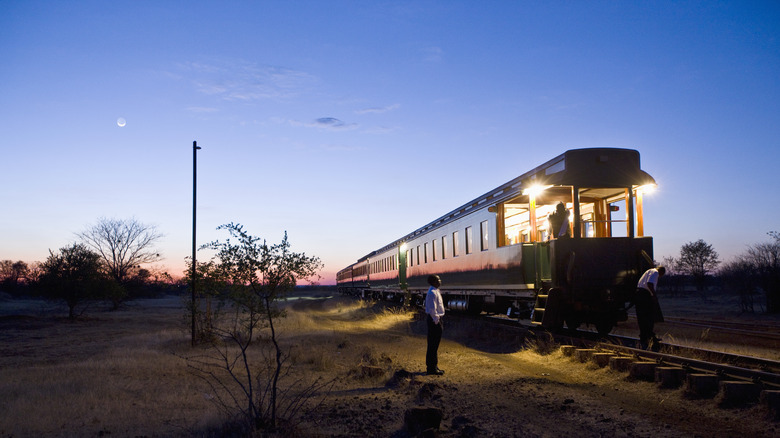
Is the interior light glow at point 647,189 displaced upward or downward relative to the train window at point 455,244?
upward

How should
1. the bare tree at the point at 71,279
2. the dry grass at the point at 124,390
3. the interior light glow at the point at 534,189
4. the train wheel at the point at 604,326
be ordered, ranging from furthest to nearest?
the bare tree at the point at 71,279 → the train wheel at the point at 604,326 → the interior light glow at the point at 534,189 → the dry grass at the point at 124,390

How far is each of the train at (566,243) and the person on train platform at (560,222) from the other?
0.02 m

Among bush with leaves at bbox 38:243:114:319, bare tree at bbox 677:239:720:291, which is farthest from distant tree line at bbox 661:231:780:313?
bush with leaves at bbox 38:243:114:319

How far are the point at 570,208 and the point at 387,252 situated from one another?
2324 cm

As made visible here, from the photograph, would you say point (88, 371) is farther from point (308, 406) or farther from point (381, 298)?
point (381, 298)

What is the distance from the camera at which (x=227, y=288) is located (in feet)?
24.9

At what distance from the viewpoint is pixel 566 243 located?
11.4m

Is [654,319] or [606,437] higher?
[654,319]

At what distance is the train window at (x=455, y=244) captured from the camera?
59.7 feet

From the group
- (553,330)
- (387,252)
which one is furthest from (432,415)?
(387,252)

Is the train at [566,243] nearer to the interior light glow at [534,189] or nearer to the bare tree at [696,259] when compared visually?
the interior light glow at [534,189]

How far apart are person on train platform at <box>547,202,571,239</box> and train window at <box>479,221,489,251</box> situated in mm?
3271

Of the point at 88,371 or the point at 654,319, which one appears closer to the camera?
the point at 654,319

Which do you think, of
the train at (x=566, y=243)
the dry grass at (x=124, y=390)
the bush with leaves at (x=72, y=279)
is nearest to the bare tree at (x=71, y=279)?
the bush with leaves at (x=72, y=279)
